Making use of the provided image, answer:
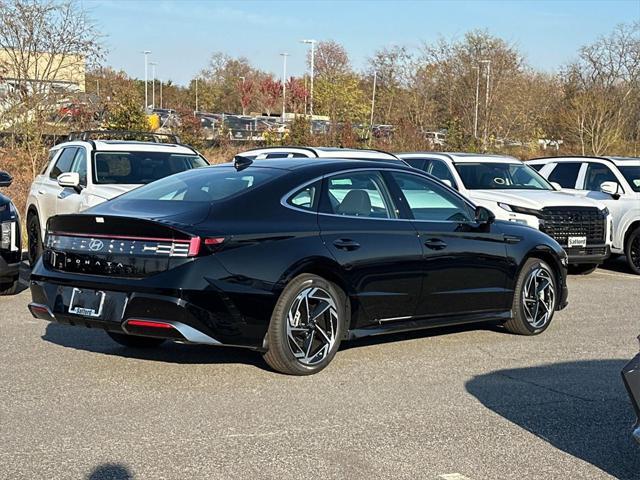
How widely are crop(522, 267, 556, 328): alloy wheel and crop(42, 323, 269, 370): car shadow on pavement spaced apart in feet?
8.72

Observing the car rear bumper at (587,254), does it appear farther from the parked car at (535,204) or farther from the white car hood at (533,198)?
the white car hood at (533,198)

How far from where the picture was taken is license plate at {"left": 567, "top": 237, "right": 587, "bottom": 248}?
12.5 m

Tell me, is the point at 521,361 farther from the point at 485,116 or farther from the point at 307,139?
the point at 485,116

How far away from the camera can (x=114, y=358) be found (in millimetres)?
7059

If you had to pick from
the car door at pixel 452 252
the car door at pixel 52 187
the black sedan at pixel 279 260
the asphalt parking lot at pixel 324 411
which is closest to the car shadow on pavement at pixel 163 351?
the asphalt parking lot at pixel 324 411

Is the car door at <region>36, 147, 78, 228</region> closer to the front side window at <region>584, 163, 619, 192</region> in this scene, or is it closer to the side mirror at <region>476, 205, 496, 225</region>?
the side mirror at <region>476, 205, 496, 225</region>

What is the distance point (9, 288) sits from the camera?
10.2m

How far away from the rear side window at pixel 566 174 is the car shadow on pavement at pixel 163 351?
921cm

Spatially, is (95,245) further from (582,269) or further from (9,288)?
(582,269)

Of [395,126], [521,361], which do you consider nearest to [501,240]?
[521,361]

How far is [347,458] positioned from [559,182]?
11333mm

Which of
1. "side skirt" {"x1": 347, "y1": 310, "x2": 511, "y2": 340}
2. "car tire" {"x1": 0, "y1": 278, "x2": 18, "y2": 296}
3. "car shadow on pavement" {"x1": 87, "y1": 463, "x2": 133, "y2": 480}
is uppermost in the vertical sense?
"side skirt" {"x1": 347, "y1": 310, "x2": 511, "y2": 340}

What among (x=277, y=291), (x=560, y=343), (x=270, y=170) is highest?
(x=270, y=170)

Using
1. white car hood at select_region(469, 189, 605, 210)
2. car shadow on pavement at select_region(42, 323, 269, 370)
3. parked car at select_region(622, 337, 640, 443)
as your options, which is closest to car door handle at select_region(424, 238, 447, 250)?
car shadow on pavement at select_region(42, 323, 269, 370)
